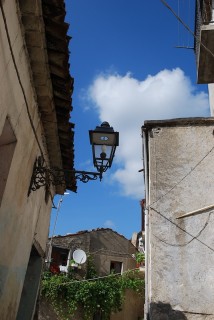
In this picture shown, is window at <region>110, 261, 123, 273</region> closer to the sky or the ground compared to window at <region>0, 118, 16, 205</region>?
closer to the sky

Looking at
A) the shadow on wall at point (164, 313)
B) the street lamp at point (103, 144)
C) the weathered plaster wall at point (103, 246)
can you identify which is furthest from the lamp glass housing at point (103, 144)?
the weathered plaster wall at point (103, 246)

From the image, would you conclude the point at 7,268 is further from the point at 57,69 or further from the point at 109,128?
the point at 57,69

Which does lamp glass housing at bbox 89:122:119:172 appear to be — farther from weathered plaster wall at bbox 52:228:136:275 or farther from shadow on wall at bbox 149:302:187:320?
weathered plaster wall at bbox 52:228:136:275

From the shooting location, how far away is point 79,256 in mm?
20766

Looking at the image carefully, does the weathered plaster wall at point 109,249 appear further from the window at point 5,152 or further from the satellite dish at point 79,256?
the window at point 5,152

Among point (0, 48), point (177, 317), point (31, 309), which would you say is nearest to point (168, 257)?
point (177, 317)

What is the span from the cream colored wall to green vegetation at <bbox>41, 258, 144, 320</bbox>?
44.5ft

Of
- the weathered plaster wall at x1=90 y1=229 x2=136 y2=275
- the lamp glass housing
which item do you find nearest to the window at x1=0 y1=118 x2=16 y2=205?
the lamp glass housing

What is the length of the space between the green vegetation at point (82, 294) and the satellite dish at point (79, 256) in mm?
981

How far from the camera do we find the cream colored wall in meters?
3.89

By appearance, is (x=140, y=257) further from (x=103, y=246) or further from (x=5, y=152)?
(x=5, y=152)

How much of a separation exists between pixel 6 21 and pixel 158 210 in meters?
4.01

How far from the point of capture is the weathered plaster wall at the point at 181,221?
531 centimetres

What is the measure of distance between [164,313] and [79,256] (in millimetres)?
16241
